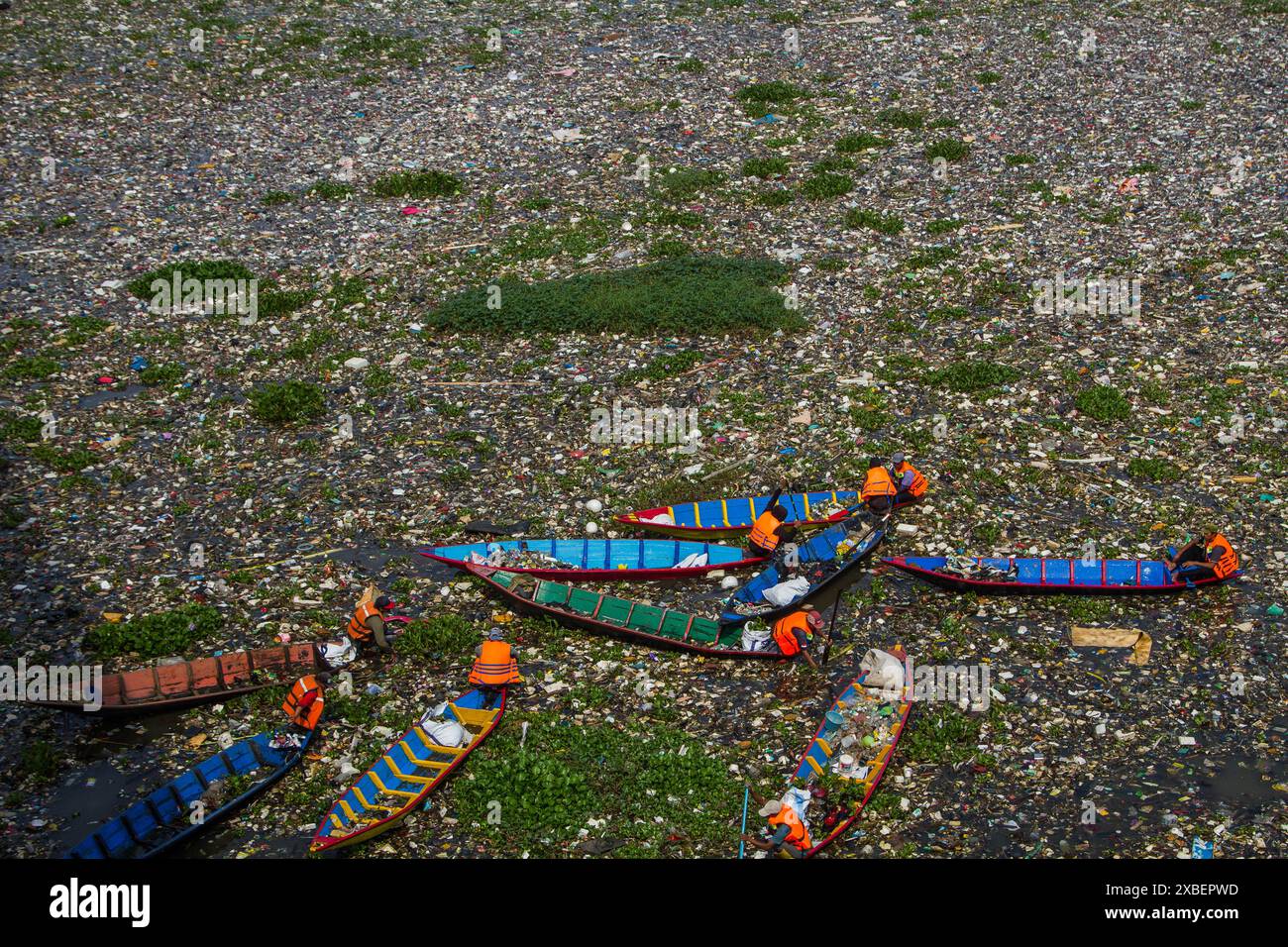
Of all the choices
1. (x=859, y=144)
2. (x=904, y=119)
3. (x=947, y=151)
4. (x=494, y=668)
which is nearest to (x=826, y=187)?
(x=859, y=144)

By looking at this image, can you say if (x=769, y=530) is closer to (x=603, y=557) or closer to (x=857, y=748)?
(x=603, y=557)

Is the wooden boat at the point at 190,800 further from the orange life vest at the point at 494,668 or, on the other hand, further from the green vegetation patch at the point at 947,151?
the green vegetation patch at the point at 947,151

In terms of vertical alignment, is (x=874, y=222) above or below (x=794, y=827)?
above

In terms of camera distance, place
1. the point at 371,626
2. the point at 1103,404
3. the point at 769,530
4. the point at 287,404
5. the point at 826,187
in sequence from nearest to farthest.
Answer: the point at 371,626 → the point at 769,530 → the point at 1103,404 → the point at 287,404 → the point at 826,187

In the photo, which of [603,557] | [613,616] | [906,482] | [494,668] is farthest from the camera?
[906,482]

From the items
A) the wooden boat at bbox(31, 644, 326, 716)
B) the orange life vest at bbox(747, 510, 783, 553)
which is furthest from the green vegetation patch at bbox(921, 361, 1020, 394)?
the wooden boat at bbox(31, 644, 326, 716)

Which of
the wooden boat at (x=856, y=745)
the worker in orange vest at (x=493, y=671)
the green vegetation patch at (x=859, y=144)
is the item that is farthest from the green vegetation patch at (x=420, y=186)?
the wooden boat at (x=856, y=745)
